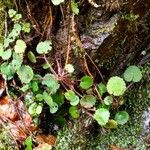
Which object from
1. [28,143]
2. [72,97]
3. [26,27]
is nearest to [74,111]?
[72,97]

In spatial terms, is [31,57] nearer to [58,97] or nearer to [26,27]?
[26,27]

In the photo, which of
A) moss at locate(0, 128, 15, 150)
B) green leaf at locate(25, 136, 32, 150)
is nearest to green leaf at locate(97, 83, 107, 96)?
green leaf at locate(25, 136, 32, 150)

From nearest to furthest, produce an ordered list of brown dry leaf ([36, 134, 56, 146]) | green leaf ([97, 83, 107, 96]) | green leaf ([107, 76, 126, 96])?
green leaf ([107, 76, 126, 96])
green leaf ([97, 83, 107, 96])
brown dry leaf ([36, 134, 56, 146])

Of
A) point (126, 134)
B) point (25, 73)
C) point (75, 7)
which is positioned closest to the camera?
point (75, 7)

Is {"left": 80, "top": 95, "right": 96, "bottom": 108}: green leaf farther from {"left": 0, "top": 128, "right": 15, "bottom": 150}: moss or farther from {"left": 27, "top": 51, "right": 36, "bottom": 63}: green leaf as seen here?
{"left": 0, "top": 128, "right": 15, "bottom": 150}: moss

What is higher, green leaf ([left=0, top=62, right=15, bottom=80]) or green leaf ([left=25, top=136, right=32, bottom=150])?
green leaf ([left=0, top=62, right=15, bottom=80])

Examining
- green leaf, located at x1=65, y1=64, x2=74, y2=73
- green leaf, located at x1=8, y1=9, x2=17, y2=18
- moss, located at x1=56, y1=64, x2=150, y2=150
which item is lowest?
moss, located at x1=56, y1=64, x2=150, y2=150

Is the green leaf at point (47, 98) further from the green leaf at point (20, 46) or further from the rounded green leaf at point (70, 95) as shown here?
the green leaf at point (20, 46)
